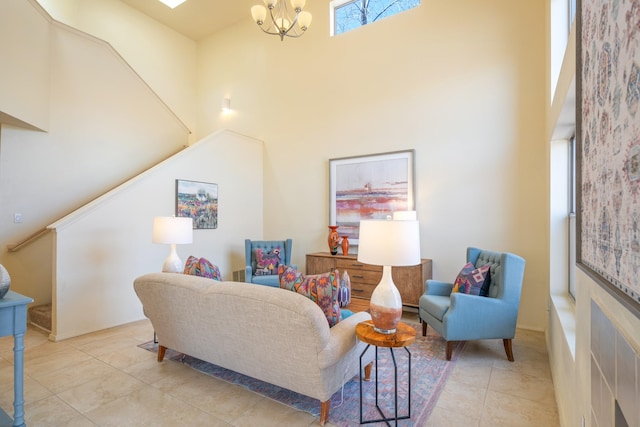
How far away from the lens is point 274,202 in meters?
6.08

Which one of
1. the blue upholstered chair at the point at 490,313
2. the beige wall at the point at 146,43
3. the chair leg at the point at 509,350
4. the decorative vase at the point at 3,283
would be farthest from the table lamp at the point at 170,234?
the beige wall at the point at 146,43

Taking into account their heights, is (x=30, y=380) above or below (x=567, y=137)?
below

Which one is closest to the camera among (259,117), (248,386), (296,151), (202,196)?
(248,386)

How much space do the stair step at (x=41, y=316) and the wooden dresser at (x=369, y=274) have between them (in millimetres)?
3341

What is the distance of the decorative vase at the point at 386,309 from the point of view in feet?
6.87

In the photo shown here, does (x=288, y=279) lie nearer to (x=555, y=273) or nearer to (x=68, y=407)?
(x=68, y=407)

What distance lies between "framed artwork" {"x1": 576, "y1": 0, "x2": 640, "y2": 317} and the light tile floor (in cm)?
163

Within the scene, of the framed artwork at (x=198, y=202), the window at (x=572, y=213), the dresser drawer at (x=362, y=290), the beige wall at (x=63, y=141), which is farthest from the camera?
the framed artwork at (x=198, y=202)

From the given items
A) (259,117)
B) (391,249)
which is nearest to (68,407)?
(391,249)

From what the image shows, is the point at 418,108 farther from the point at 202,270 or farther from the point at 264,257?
the point at 202,270

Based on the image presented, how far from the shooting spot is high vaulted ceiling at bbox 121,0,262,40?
6.12 m

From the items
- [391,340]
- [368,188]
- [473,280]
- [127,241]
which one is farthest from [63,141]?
[473,280]

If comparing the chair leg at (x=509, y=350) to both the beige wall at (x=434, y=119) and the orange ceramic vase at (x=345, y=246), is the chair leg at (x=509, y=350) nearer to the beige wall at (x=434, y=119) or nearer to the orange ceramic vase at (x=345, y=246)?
the beige wall at (x=434, y=119)

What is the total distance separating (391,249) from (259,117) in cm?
501
